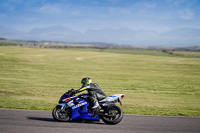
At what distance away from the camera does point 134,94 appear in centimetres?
1766

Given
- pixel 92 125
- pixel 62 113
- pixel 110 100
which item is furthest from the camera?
pixel 62 113

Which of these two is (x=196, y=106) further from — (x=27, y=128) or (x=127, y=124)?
(x=27, y=128)

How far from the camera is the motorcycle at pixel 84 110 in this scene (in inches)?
332

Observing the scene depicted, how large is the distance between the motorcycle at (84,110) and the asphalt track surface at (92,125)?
23cm

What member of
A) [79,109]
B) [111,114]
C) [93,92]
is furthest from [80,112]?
[111,114]

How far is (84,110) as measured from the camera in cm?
846

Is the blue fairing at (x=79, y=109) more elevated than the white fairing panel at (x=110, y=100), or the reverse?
the white fairing panel at (x=110, y=100)

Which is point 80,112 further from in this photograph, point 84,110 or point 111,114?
point 111,114

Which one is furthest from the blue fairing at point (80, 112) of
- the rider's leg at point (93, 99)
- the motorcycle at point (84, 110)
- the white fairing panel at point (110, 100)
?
the white fairing panel at point (110, 100)

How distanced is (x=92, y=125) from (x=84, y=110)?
0.66 m

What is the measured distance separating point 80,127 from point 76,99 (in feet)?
3.83

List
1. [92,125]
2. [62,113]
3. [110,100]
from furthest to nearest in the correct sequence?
[62,113] → [110,100] → [92,125]

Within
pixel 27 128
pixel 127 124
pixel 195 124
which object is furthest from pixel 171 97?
pixel 27 128

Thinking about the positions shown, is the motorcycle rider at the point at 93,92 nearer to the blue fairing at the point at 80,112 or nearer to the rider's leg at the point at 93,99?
the rider's leg at the point at 93,99
